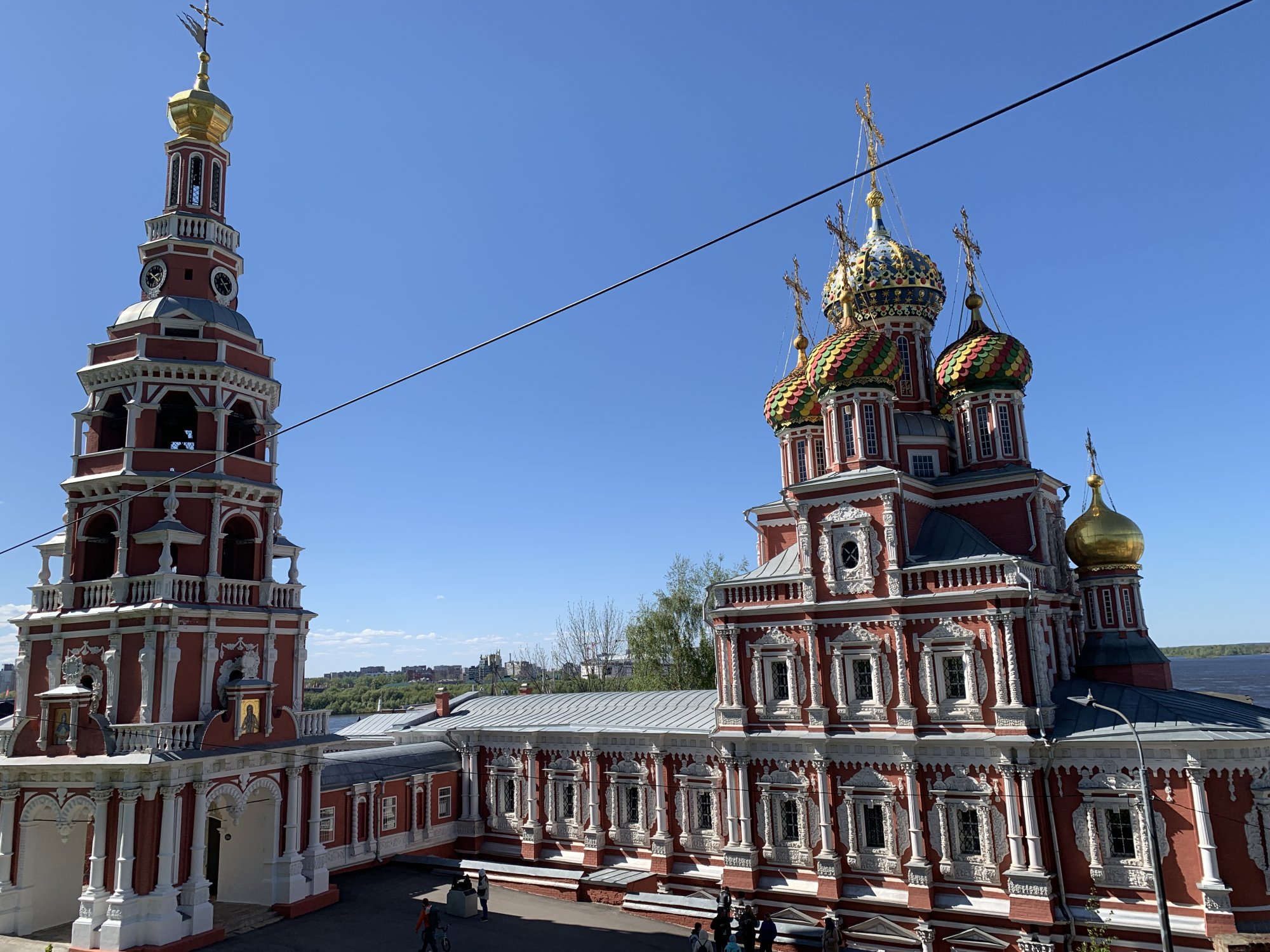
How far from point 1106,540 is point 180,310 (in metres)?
23.5

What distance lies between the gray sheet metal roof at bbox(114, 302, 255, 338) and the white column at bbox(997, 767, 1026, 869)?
20.3 meters

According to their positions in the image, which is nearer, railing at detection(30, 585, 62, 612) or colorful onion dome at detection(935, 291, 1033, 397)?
railing at detection(30, 585, 62, 612)

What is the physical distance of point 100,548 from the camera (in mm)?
20359

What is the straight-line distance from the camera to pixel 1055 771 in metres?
19.0

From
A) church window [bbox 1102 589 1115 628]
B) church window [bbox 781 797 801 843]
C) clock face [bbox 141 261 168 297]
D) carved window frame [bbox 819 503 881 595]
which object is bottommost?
church window [bbox 781 797 801 843]

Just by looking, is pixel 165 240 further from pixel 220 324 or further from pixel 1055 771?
pixel 1055 771

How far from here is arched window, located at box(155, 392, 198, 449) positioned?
20.7 metres

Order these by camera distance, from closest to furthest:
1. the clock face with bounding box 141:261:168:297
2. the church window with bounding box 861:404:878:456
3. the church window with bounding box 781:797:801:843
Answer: the clock face with bounding box 141:261:168:297 < the church window with bounding box 781:797:801:843 < the church window with bounding box 861:404:878:456

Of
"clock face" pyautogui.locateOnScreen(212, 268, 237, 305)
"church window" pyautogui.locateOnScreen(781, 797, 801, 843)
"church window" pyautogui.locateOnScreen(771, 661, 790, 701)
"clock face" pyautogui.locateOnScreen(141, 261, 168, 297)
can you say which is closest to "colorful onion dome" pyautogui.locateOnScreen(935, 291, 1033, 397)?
"church window" pyautogui.locateOnScreen(771, 661, 790, 701)

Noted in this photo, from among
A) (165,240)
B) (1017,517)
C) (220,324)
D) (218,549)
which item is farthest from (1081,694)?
(165,240)

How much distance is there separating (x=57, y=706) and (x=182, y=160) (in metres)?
12.9

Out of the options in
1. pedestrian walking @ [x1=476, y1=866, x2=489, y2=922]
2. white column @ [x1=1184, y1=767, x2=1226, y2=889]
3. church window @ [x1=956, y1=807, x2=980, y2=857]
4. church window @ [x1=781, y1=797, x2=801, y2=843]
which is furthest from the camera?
church window @ [x1=781, y1=797, x2=801, y2=843]

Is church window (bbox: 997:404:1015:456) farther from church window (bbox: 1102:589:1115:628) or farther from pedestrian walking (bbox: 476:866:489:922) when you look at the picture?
pedestrian walking (bbox: 476:866:489:922)

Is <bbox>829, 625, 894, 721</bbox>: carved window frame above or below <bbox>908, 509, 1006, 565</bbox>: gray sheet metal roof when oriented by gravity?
below
